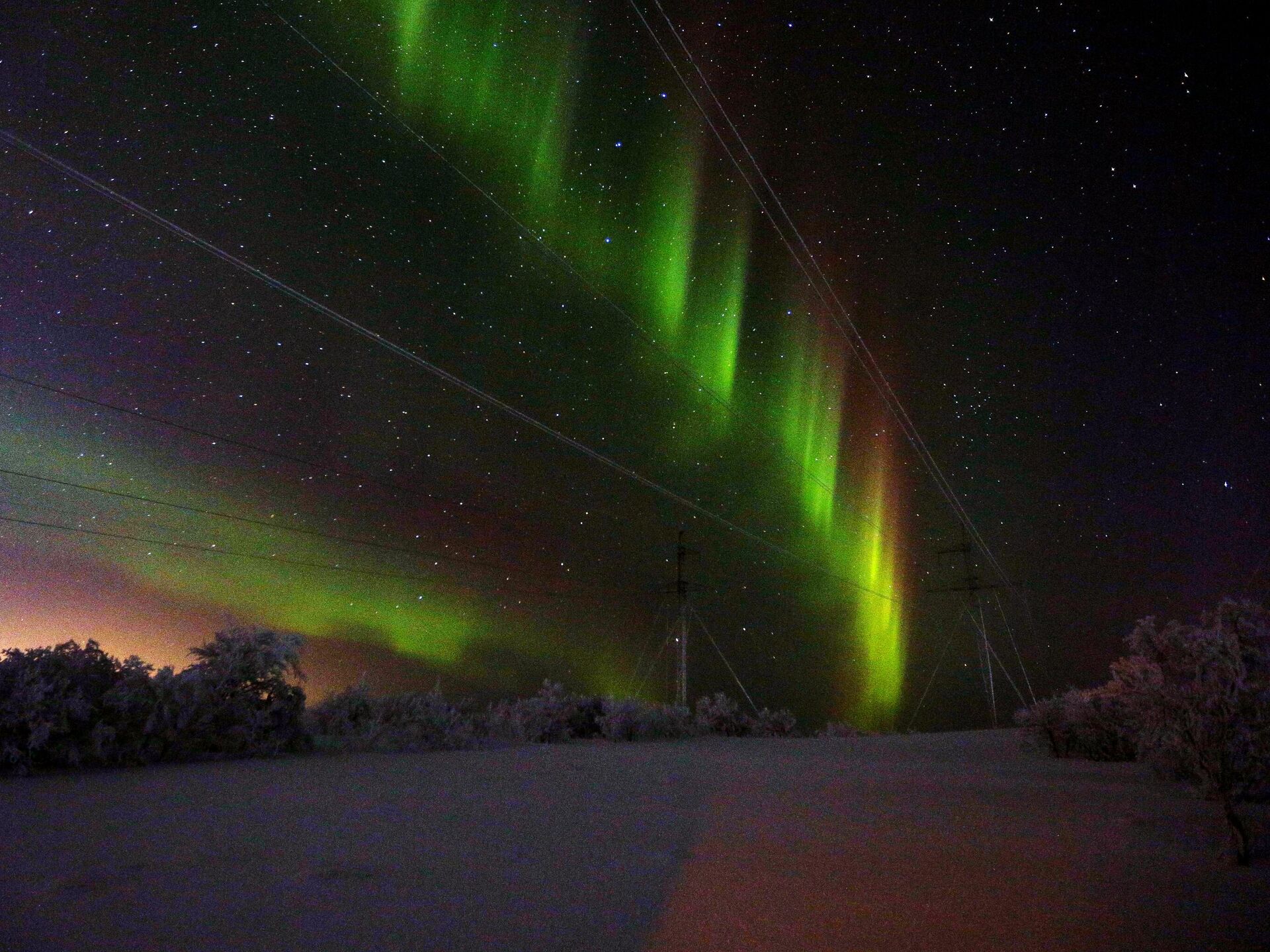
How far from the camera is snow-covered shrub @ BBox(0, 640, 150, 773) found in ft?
16.6

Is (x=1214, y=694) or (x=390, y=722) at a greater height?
(x=1214, y=694)

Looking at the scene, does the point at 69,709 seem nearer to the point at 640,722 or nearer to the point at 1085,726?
the point at 640,722

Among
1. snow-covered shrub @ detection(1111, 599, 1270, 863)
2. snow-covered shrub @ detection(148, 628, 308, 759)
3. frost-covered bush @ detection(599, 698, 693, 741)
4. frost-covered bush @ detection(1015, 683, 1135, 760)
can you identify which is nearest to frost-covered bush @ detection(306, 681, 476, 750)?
snow-covered shrub @ detection(148, 628, 308, 759)

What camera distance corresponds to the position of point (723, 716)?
50.0 feet

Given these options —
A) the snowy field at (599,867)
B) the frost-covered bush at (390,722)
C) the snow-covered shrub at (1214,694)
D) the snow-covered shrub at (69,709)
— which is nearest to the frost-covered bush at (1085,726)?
the snowy field at (599,867)

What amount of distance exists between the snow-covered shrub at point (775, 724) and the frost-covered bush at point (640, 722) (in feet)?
9.45

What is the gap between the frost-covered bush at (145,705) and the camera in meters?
5.19

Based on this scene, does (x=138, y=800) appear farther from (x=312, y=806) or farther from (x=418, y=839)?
(x=418, y=839)

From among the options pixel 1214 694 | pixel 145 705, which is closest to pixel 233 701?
pixel 145 705

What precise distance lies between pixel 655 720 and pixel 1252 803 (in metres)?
9.13

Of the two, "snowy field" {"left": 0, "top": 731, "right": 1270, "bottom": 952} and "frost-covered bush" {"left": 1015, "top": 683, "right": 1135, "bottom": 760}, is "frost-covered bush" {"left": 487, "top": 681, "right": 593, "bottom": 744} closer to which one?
"snowy field" {"left": 0, "top": 731, "right": 1270, "bottom": 952}

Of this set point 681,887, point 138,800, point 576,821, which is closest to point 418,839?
point 576,821

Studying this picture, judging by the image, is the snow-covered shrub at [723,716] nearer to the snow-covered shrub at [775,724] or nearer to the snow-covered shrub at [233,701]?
the snow-covered shrub at [775,724]

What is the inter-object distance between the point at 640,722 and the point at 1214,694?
9.41 meters
